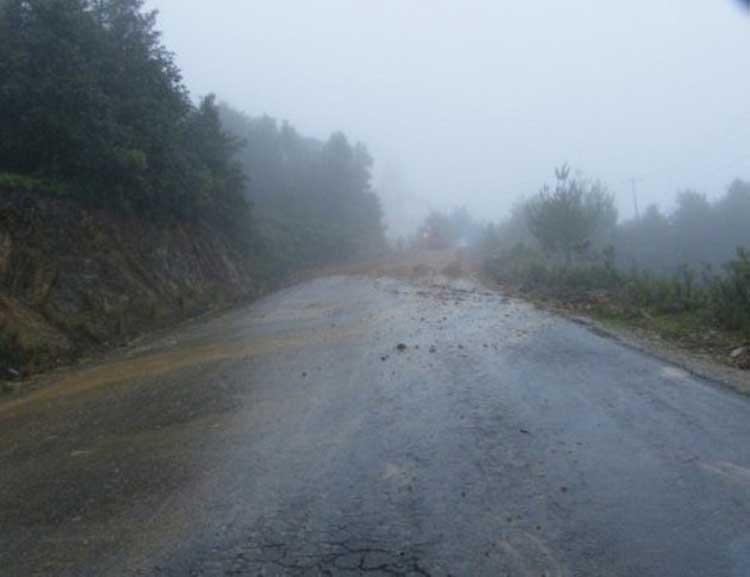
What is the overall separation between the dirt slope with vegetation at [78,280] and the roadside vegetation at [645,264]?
11.6m

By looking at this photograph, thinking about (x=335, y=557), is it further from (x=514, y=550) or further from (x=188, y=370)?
(x=188, y=370)

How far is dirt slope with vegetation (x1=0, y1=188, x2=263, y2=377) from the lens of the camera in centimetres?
1471

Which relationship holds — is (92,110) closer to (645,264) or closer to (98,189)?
(98,189)

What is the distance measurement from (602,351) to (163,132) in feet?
61.2

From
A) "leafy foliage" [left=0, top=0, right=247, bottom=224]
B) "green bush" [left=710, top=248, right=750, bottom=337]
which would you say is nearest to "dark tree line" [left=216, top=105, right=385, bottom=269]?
"leafy foliage" [left=0, top=0, right=247, bottom=224]

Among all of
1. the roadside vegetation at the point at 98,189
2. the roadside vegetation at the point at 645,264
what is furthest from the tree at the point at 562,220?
the roadside vegetation at the point at 98,189

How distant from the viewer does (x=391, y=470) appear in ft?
18.9

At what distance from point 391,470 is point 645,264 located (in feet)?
154

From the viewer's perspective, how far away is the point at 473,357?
10.5 metres

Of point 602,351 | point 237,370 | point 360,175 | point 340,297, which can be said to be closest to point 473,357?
point 602,351

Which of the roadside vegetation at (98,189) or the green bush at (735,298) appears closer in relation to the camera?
the green bush at (735,298)

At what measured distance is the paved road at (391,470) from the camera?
4336mm

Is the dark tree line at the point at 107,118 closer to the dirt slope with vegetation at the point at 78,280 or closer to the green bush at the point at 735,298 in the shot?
the dirt slope with vegetation at the point at 78,280

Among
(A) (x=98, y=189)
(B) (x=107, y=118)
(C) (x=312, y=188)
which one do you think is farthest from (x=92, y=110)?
(C) (x=312, y=188)
